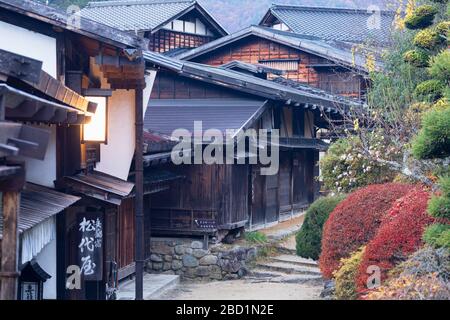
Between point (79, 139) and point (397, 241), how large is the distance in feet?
17.3

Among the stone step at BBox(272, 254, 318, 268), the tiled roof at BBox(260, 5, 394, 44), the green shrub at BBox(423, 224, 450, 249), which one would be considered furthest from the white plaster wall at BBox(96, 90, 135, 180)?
the tiled roof at BBox(260, 5, 394, 44)

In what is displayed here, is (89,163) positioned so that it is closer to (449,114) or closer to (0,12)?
(0,12)

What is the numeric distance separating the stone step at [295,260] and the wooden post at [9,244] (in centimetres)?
1218

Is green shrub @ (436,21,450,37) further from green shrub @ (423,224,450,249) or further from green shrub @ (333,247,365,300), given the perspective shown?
green shrub @ (423,224,450,249)

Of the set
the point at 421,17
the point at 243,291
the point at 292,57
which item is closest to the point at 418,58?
the point at 421,17

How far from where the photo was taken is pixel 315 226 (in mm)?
16125

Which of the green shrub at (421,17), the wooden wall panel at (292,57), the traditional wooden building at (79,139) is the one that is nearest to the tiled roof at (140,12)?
the wooden wall panel at (292,57)

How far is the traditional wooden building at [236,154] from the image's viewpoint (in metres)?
19.1

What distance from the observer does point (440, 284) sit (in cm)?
819

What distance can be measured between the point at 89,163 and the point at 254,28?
19553 millimetres

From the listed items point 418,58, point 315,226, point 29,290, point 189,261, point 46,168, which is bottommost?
point 189,261

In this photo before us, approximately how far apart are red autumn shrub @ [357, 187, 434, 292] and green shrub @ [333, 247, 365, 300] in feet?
2.04

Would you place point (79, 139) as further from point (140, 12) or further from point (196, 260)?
point (140, 12)
